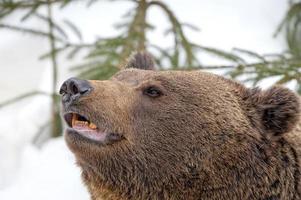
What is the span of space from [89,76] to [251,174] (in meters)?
3.22

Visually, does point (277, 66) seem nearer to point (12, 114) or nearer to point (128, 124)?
point (128, 124)

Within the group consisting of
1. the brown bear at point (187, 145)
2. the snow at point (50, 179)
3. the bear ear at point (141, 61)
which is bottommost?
the snow at point (50, 179)

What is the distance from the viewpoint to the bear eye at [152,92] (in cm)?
432

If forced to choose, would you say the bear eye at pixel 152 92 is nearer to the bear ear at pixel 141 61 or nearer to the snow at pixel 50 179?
the bear ear at pixel 141 61

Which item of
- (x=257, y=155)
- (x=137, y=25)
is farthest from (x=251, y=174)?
(x=137, y=25)

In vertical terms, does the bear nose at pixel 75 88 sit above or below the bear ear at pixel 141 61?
above

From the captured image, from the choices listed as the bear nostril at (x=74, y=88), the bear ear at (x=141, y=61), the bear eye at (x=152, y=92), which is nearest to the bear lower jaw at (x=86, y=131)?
the bear nostril at (x=74, y=88)

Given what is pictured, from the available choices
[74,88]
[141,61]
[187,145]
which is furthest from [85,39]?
[74,88]

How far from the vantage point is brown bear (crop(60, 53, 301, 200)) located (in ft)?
13.6

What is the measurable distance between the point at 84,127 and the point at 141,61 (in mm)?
883

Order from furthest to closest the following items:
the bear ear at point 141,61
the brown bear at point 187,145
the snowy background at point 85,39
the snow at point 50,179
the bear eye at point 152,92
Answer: the snowy background at point 85,39
the snow at point 50,179
the bear ear at point 141,61
the bear eye at point 152,92
the brown bear at point 187,145

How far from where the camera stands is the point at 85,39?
1012 cm

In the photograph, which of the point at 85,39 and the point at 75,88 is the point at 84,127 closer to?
the point at 75,88

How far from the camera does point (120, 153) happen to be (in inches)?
163
